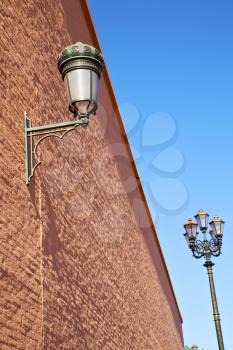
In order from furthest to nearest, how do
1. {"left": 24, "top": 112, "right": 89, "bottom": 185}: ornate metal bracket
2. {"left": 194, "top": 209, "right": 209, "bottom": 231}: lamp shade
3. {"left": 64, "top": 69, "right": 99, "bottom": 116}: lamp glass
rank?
{"left": 194, "top": 209, "right": 209, "bottom": 231}: lamp shade, {"left": 24, "top": 112, "right": 89, "bottom": 185}: ornate metal bracket, {"left": 64, "top": 69, "right": 99, "bottom": 116}: lamp glass

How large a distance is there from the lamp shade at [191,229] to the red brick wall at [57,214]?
1331 millimetres

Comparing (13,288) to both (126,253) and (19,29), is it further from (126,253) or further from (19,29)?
(126,253)

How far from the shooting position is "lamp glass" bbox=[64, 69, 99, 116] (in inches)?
163

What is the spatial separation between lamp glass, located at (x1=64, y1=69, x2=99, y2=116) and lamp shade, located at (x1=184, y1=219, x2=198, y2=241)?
6647 mm

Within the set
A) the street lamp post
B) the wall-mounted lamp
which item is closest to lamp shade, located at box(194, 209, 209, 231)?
the street lamp post

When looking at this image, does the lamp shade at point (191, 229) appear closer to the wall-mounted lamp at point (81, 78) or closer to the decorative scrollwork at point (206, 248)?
the decorative scrollwork at point (206, 248)

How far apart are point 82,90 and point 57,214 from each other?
1853 mm

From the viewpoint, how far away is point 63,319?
16.9 ft

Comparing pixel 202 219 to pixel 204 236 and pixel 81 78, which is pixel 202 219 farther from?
pixel 81 78

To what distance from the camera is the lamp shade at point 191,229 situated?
408 inches

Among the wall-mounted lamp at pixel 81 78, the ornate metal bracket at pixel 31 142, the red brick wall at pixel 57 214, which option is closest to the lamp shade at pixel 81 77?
the wall-mounted lamp at pixel 81 78

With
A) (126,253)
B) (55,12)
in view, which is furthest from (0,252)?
(126,253)

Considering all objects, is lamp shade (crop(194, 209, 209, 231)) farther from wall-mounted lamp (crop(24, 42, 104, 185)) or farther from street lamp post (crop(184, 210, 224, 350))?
wall-mounted lamp (crop(24, 42, 104, 185))

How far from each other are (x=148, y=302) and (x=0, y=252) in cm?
887
